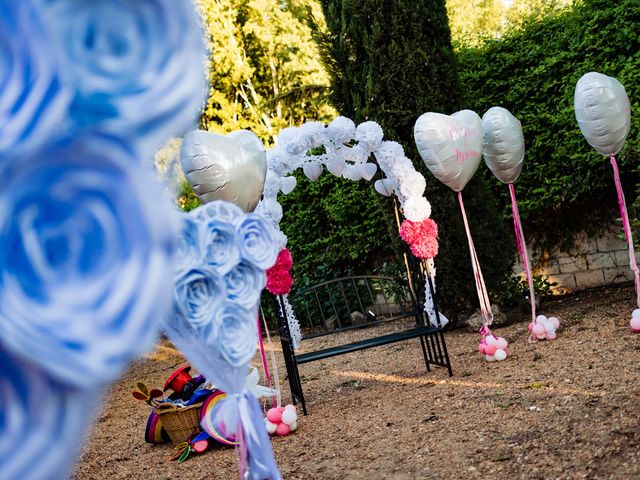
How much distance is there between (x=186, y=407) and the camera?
497cm

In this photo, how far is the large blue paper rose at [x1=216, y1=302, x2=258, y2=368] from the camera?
2127 millimetres

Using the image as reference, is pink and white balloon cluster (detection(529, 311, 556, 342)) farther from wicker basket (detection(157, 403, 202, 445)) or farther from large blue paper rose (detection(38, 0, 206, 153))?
large blue paper rose (detection(38, 0, 206, 153))

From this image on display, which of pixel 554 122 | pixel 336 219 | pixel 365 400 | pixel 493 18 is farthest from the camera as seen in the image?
pixel 493 18

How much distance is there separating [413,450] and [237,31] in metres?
12.9

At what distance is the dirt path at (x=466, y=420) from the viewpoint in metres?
3.41

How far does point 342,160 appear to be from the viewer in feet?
19.7

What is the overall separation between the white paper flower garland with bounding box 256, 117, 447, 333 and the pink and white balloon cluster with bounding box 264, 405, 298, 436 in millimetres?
1182

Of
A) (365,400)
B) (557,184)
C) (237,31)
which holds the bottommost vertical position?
(365,400)

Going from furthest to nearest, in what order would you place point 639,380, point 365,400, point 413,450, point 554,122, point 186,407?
point 554,122
point 365,400
point 186,407
point 639,380
point 413,450

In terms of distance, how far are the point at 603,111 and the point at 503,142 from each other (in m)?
0.85

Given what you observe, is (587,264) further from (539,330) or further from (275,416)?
(275,416)

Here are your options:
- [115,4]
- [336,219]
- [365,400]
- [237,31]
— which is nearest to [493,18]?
[237,31]

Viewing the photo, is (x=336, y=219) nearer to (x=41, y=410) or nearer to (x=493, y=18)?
(x=41, y=410)

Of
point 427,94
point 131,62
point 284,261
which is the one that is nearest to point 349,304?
point 427,94
